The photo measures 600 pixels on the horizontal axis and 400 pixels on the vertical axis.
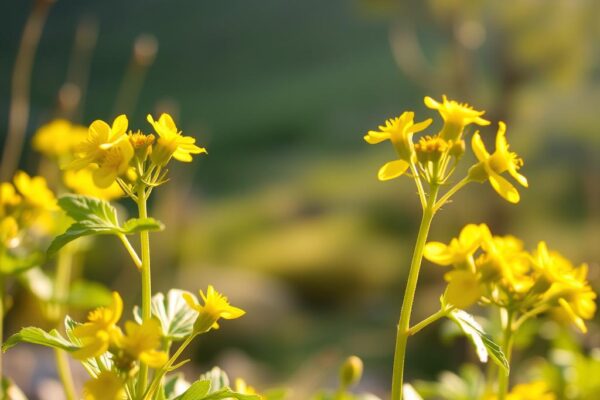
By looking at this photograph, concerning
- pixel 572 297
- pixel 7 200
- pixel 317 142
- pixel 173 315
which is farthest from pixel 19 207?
pixel 317 142

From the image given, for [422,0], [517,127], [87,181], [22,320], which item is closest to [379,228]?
[517,127]

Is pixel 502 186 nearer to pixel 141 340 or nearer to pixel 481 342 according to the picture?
pixel 481 342

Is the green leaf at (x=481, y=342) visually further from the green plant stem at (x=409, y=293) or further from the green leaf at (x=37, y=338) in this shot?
the green leaf at (x=37, y=338)

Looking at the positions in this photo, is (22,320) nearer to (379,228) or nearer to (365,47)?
(379,228)

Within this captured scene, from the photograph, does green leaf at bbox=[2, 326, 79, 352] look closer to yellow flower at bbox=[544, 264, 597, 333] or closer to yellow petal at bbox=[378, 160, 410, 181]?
yellow petal at bbox=[378, 160, 410, 181]

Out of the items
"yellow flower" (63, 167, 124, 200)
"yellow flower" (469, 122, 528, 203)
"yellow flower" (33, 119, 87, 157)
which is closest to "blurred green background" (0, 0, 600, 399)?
"yellow flower" (33, 119, 87, 157)

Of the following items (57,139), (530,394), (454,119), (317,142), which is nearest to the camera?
(454,119)
